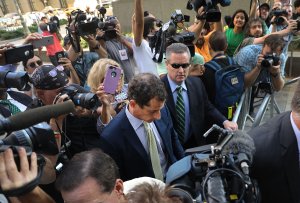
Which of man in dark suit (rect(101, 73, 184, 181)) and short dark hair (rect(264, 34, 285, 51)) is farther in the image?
short dark hair (rect(264, 34, 285, 51))

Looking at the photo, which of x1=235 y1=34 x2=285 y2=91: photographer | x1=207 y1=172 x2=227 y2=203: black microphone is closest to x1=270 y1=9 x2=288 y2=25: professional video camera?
x1=235 y1=34 x2=285 y2=91: photographer

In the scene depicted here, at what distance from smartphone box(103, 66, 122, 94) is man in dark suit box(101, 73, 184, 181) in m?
0.27

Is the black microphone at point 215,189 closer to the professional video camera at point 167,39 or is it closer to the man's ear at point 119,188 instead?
the man's ear at point 119,188

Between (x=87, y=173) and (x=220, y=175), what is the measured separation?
655 mm

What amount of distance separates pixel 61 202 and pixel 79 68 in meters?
2.69

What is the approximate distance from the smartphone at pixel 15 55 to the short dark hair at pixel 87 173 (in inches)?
41.5

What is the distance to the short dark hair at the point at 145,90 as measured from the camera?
239 centimetres

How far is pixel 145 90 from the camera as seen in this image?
94.3 inches

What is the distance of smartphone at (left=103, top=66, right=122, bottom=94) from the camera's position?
9.03ft

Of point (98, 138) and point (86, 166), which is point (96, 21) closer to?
point (98, 138)

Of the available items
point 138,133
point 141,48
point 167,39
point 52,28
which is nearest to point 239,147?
point 138,133

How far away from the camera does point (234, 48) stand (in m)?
5.62

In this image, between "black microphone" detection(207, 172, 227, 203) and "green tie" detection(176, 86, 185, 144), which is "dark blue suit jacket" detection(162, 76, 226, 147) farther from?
"black microphone" detection(207, 172, 227, 203)

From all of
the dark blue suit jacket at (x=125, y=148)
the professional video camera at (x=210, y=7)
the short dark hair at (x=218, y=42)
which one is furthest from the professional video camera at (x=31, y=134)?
the professional video camera at (x=210, y=7)
